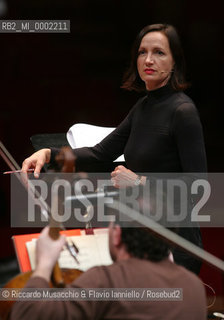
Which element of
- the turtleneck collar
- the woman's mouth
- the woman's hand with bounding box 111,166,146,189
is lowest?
the woman's hand with bounding box 111,166,146,189

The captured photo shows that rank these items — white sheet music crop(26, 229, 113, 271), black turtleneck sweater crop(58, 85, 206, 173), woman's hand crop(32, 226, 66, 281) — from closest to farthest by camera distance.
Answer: woman's hand crop(32, 226, 66, 281) → white sheet music crop(26, 229, 113, 271) → black turtleneck sweater crop(58, 85, 206, 173)

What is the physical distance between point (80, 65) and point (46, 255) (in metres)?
1.61

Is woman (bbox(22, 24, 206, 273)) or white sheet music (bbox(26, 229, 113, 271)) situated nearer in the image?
white sheet music (bbox(26, 229, 113, 271))

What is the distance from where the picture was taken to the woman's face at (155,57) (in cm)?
159

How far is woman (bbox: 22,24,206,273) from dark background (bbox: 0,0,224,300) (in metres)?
0.84

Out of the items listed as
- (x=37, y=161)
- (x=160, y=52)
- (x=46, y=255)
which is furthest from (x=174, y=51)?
(x=46, y=255)

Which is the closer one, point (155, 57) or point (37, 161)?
point (155, 57)

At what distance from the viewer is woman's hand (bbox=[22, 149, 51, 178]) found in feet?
5.58

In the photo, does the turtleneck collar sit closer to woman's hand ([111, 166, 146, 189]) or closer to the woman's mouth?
the woman's mouth

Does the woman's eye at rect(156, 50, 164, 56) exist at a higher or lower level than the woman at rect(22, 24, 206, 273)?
higher

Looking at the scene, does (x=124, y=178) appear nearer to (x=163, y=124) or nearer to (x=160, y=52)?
(x=163, y=124)

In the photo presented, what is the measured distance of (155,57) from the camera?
1.59 meters

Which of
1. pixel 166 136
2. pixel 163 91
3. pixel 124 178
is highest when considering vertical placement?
pixel 163 91

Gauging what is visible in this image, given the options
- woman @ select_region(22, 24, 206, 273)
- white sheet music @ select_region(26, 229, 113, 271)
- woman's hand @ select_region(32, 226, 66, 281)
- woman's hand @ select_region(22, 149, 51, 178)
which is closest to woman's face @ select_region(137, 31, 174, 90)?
woman @ select_region(22, 24, 206, 273)
